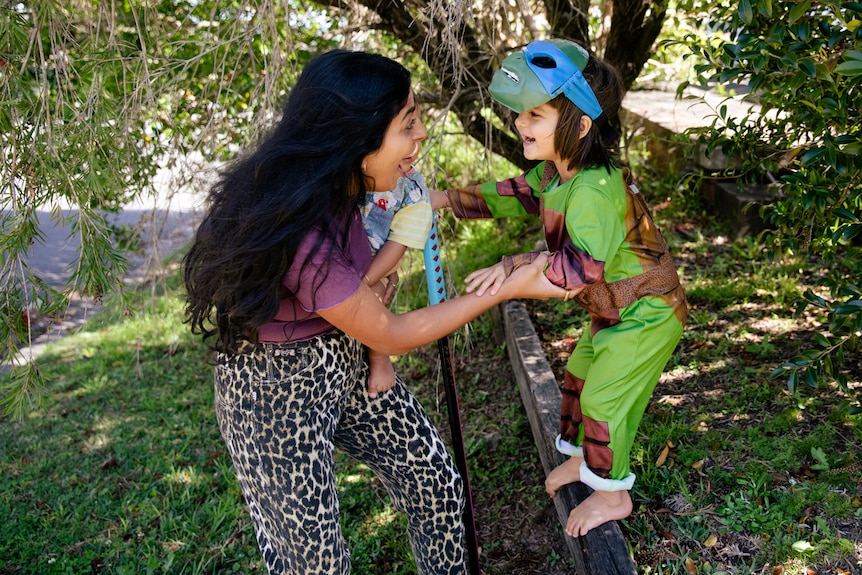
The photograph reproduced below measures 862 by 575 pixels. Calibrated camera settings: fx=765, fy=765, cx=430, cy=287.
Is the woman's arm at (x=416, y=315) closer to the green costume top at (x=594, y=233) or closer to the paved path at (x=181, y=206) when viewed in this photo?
the green costume top at (x=594, y=233)

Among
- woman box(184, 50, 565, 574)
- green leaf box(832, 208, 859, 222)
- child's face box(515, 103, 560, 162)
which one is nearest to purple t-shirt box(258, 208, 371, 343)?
woman box(184, 50, 565, 574)

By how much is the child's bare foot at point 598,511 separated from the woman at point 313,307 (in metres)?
0.48

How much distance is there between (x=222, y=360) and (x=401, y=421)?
61 centimetres

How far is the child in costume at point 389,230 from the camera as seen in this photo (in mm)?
2480

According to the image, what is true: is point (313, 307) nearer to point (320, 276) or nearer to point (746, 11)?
point (320, 276)

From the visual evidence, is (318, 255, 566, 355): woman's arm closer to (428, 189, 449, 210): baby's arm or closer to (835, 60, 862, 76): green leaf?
(428, 189, 449, 210): baby's arm

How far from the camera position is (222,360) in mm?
2350

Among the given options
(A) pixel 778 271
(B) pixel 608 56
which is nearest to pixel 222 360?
(B) pixel 608 56

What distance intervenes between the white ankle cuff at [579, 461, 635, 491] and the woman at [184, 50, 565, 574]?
486 millimetres

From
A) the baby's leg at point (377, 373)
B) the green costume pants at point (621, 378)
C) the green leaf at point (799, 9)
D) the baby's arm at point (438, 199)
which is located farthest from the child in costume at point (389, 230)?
the green leaf at point (799, 9)

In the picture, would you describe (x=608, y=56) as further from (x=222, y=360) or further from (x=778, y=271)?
(x=222, y=360)

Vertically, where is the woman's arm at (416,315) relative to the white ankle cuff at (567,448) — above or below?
above

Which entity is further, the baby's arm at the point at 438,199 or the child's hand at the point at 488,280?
the baby's arm at the point at 438,199

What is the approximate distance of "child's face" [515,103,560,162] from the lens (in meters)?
2.43
